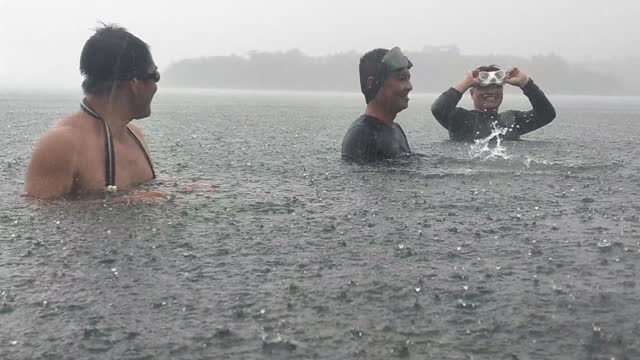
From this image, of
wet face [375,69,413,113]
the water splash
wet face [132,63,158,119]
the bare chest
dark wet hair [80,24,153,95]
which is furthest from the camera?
the water splash

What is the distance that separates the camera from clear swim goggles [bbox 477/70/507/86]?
8.96 metres

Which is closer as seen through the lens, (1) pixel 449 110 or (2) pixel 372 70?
(2) pixel 372 70

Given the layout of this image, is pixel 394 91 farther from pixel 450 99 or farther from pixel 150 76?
pixel 150 76

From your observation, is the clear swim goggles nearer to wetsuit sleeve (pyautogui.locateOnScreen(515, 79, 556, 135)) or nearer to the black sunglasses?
wetsuit sleeve (pyautogui.locateOnScreen(515, 79, 556, 135))

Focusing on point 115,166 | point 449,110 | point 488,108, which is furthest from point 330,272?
point 488,108

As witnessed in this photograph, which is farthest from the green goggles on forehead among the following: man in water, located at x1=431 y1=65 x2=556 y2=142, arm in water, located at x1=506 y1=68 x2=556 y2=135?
arm in water, located at x1=506 y1=68 x2=556 y2=135

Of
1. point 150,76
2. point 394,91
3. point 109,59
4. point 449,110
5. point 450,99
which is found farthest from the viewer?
point 449,110

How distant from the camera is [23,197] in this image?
521cm

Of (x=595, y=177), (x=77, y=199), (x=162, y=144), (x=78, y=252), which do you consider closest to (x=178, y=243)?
(x=78, y=252)

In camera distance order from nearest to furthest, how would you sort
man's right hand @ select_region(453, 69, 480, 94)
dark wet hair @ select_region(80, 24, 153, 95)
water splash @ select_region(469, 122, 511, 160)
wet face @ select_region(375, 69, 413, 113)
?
dark wet hair @ select_region(80, 24, 153, 95)
wet face @ select_region(375, 69, 413, 113)
water splash @ select_region(469, 122, 511, 160)
man's right hand @ select_region(453, 69, 480, 94)

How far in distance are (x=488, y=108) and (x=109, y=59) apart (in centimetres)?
597

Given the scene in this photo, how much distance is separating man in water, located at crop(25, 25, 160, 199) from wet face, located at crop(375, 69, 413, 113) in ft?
9.18

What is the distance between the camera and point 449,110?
9.15m

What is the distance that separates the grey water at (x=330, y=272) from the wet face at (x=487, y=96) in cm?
293
